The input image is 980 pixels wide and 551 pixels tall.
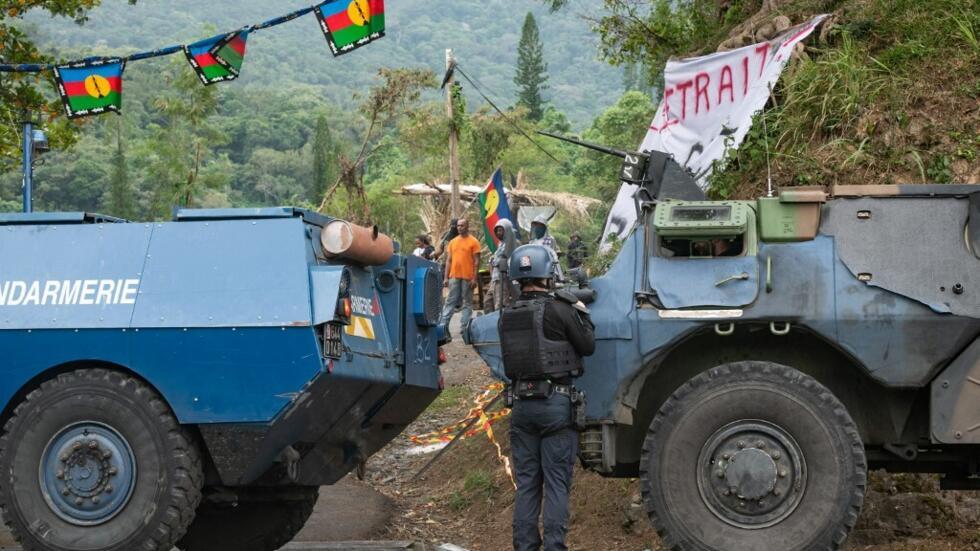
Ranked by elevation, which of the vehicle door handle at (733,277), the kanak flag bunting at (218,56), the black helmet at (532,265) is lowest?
the vehicle door handle at (733,277)

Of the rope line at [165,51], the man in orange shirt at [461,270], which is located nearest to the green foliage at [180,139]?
the man in orange shirt at [461,270]

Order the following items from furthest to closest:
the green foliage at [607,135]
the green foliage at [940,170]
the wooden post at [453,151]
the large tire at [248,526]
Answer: the green foliage at [607,135]
the wooden post at [453,151]
the green foliage at [940,170]
the large tire at [248,526]

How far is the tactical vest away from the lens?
7668mm

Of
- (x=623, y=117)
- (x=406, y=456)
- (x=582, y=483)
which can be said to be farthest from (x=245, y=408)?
(x=623, y=117)

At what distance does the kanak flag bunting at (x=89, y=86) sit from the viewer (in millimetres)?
15188

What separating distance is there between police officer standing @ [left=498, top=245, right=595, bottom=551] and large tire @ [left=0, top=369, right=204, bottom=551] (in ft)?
6.20

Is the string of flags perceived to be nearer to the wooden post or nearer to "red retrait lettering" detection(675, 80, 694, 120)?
"red retrait lettering" detection(675, 80, 694, 120)

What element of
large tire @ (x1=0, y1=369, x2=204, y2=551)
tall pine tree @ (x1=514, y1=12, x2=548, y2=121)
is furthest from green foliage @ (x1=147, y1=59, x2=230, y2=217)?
tall pine tree @ (x1=514, y1=12, x2=548, y2=121)

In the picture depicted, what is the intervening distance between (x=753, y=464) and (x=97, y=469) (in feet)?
12.1

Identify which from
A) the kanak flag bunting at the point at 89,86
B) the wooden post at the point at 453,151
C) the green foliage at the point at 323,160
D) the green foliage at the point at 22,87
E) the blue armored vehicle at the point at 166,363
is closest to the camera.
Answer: the blue armored vehicle at the point at 166,363

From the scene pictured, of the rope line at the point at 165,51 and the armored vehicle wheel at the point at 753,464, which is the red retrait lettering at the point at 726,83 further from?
the armored vehicle wheel at the point at 753,464

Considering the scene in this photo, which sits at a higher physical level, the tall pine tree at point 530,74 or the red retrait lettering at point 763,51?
the tall pine tree at point 530,74

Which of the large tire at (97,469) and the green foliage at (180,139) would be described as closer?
the large tire at (97,469)

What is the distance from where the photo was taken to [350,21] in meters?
14.2
